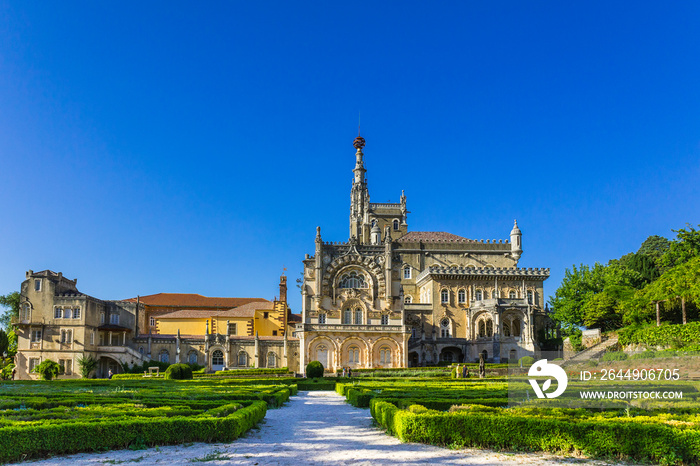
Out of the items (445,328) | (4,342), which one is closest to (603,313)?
(445,328)

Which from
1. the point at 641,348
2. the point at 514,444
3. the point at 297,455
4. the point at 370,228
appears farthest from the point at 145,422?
the point at 370,228

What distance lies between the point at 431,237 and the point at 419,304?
1253 centimetres

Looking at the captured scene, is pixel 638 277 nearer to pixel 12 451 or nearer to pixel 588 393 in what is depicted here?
pixel 588 393

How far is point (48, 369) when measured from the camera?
48.4 m

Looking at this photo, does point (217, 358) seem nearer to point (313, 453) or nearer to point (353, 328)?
point (353, 328)

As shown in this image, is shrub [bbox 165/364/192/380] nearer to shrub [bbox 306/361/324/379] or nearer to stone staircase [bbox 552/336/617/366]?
shrub [bbox 306/361/324/379]

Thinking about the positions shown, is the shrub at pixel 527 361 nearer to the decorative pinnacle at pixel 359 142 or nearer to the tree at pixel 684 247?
the tree at pixel 684 247

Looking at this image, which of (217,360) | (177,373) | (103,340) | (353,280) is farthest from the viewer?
(353,280)

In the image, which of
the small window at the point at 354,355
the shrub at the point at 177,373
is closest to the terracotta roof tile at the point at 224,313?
the small window at the point at 354,355

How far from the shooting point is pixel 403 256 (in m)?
74.6

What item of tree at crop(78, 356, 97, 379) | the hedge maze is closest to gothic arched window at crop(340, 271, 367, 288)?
tree at crop(78, 356, 97, 379)

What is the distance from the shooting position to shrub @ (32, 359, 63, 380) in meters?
48.3

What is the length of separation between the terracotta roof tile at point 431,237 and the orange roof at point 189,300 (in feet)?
66.3

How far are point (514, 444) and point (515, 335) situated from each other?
169 ft
